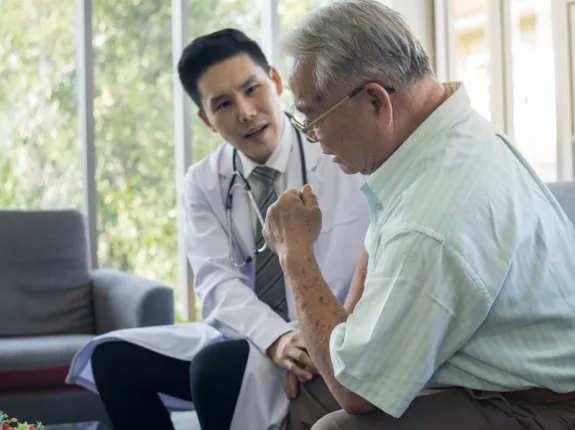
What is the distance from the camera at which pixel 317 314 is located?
1.22m

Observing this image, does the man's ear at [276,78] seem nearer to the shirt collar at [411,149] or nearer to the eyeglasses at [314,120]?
the eyeglasses at [314,120]

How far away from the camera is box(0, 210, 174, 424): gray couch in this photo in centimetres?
238

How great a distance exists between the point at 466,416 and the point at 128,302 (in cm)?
162

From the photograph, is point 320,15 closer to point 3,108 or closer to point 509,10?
point 509,10

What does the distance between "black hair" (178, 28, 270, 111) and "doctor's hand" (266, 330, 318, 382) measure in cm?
72

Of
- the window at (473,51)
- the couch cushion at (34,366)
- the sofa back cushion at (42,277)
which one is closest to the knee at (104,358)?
the couch cushion at (34,366)

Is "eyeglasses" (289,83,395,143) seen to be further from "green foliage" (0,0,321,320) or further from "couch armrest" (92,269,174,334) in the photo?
"green foliage" (0,0,321,320)

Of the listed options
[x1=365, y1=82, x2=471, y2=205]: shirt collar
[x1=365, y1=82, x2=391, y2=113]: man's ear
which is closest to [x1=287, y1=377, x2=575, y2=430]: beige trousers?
[x1=365, y1=82, x2=471, y2=205]: shirt collar

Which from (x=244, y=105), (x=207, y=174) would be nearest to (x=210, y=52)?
(x=244, y=105)

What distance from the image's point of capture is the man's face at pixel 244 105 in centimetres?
196

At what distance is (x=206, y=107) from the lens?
207 centimetres

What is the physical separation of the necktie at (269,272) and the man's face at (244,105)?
0.24 ft

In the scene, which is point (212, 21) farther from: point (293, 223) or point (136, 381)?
point (293, 223)

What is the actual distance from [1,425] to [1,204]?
2122 millimetres
